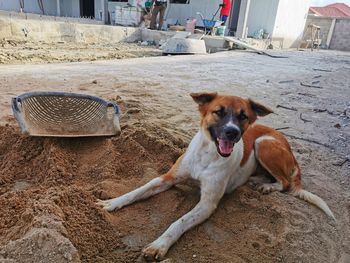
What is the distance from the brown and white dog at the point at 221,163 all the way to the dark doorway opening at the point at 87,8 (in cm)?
2127

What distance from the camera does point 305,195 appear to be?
2477mm

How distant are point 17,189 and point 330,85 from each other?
7047 millimetres

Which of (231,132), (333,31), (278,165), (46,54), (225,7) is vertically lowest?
(46,54)

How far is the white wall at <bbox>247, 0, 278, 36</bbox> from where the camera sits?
16.5 metres

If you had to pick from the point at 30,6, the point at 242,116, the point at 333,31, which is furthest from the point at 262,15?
the point at 242,116

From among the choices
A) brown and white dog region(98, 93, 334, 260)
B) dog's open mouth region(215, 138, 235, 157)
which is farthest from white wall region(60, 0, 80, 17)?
dog's open mouth region(215, 138, 235, 157)

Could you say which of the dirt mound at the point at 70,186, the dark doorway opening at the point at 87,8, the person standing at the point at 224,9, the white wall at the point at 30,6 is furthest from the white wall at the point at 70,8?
the dirt mound at the point at 70,186

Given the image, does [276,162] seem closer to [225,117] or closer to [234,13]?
[225,117]

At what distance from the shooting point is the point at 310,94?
20.0ft

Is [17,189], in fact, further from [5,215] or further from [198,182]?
[198,182]

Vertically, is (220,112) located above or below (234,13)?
below

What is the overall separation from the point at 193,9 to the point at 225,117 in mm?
16405

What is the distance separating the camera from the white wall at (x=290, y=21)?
17188mm

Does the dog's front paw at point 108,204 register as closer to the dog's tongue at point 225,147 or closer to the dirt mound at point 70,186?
the dirt mound at point 70,186
